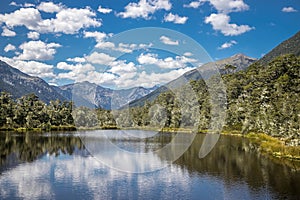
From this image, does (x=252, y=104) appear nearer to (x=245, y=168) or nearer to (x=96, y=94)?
(x=96, y=94)

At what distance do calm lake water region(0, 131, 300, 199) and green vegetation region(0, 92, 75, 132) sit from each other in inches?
2087

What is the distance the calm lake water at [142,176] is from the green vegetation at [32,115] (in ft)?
174

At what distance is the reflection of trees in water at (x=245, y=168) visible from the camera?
2839 cm

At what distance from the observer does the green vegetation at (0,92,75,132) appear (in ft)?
317

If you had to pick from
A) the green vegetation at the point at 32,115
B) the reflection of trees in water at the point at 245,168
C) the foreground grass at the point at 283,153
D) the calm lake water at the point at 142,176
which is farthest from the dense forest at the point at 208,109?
the calm lake water at the point at 142,176

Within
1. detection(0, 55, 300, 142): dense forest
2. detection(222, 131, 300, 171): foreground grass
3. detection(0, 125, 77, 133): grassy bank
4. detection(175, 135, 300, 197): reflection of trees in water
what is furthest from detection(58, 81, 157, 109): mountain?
detection(0, 125, 77, 133): grassy bank

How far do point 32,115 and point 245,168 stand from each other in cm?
7882

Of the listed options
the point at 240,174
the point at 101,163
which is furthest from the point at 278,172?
the point at 101,163

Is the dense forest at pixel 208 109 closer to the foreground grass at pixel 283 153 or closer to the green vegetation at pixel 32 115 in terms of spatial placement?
the green vegetation at pixel 32 115

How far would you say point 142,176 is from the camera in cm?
3131

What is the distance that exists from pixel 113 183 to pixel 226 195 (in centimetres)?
931

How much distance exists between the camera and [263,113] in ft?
225

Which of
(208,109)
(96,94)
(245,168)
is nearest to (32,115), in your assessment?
(208,109)

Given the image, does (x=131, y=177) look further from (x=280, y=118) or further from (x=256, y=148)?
(x=280, y=118)
